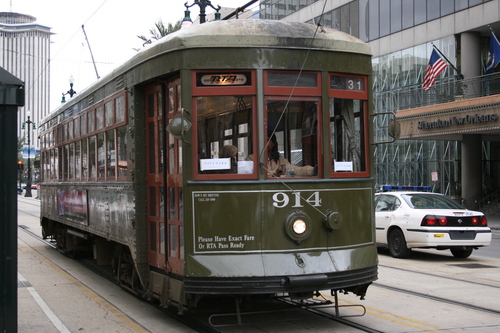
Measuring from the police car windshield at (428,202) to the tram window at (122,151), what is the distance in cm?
681

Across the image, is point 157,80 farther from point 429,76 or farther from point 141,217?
point 429,76

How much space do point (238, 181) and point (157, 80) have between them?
67.5 inches

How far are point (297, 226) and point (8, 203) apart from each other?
2734mm

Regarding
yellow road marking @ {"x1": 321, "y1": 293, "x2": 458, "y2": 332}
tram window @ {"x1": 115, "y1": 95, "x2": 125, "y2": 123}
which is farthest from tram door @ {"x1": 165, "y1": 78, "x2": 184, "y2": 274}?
yellow road marking @ {"x1": 321, "y1": 293, "x2": 458, "y2": 332}

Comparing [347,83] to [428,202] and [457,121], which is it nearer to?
[428,202]

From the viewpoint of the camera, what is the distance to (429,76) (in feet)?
97.9

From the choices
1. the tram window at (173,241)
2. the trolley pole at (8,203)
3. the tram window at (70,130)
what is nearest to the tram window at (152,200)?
the tram window at (173,241)

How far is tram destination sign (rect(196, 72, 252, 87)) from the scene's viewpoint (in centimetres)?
648

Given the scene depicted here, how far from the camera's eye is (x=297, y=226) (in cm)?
640

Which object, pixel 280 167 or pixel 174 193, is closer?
pixel 280 167

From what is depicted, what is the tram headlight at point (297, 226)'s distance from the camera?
6379 mm

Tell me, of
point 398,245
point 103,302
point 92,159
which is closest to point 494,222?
point 398,245

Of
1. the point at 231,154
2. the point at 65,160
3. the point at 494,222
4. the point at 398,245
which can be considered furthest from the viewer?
the point at 494,222

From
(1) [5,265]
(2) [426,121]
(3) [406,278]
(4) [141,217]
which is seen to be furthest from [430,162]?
(1) [5,265]
